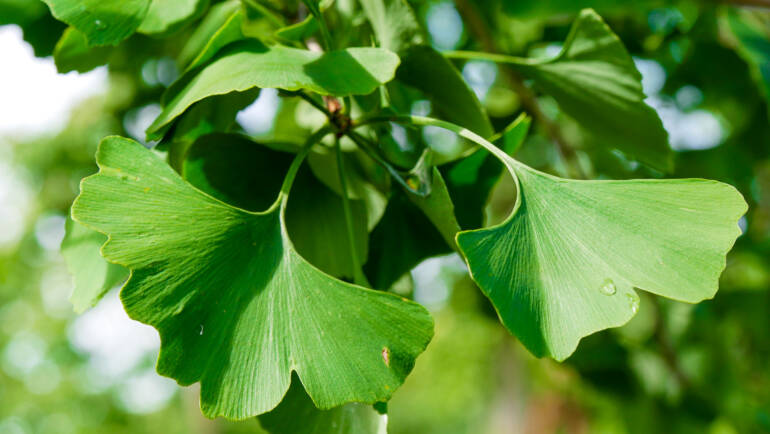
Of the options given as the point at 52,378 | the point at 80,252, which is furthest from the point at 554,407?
the point at 52,378

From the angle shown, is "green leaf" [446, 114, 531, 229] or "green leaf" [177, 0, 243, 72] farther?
"green leaf" [446, 114, 531, 229]

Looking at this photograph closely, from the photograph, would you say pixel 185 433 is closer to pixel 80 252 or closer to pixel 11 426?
pixel 11 426

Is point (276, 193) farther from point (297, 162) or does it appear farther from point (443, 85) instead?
point (443, 85)

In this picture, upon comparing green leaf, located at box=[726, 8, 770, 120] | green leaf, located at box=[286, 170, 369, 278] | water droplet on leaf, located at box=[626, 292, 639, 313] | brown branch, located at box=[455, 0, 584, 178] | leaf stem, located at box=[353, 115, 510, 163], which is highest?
leaf stem, located at box=[353, 115, 510, 163]

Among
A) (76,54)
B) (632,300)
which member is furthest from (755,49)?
(76,54)

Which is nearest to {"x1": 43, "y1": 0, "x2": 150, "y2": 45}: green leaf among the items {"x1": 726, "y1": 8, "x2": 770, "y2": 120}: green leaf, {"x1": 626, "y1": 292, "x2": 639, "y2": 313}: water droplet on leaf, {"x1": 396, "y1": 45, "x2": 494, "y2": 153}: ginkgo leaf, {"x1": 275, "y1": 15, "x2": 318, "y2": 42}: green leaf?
{"x1": 275, "y1": 15, "x2": 318, "y2": 42}: green leaf

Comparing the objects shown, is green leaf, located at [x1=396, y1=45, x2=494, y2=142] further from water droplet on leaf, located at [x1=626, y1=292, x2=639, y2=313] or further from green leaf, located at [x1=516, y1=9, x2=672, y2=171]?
water droplet on leaf, located at [x1=626, y1=292, x2=639, y2=313]
